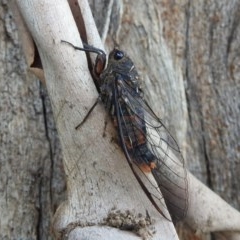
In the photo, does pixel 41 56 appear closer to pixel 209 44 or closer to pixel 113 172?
pixel 113 172

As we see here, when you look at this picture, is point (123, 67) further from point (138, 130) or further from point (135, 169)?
point (135, 169)

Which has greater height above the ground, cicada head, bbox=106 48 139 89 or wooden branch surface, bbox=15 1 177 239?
cicada head, bbox=106 48 139 89

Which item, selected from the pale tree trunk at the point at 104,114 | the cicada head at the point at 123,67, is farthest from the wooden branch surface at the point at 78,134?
the cicada head at the point at 123,67

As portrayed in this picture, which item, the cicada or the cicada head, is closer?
the cicada

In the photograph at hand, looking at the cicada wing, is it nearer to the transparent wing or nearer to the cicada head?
the transparent wing

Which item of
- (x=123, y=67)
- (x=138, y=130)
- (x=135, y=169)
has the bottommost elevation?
(x=135, y=169)

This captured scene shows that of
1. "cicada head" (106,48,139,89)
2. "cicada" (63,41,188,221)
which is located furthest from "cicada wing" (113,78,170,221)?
"cicada head" (106,48,139,89)

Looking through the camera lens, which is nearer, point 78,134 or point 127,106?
point 78,134

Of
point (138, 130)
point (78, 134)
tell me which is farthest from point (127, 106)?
point (78, 134)
